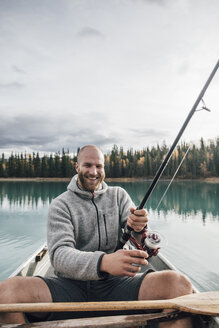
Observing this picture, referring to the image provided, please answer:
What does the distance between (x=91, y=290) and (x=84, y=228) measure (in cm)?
60

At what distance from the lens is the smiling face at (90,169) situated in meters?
2.77

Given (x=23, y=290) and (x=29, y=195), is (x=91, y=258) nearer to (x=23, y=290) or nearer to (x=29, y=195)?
(x=23, y=290)

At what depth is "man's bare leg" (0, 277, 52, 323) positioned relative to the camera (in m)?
1.82

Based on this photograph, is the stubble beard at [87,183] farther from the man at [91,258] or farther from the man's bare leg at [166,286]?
the man's bare leg at [166,286]

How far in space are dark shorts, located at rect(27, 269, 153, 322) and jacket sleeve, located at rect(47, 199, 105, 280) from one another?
115mm

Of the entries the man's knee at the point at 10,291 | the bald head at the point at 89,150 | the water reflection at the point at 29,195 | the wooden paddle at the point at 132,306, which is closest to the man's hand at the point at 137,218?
the wooden paddle at the point at 132,306

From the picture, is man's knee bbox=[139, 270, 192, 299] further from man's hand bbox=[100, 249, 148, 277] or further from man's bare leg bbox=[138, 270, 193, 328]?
man's hand bbox=[100, 249, 148, 277]

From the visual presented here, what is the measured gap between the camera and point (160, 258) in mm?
4180

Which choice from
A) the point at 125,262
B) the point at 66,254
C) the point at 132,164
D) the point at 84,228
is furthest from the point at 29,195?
the point at 132,164

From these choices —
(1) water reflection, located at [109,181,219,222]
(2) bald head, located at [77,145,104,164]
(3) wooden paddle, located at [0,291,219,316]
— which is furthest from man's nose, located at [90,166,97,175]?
(1) water reflection, located at [109,181,219,222]

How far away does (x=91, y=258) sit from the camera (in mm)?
2051

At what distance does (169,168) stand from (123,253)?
270ft

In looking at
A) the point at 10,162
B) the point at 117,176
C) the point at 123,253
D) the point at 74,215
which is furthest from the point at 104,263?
the point at 10,162

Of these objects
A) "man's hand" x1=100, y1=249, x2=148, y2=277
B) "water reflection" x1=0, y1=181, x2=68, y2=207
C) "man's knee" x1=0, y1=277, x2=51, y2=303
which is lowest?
"water reflection" x1=0, y1=181, x2=68, y2=207
